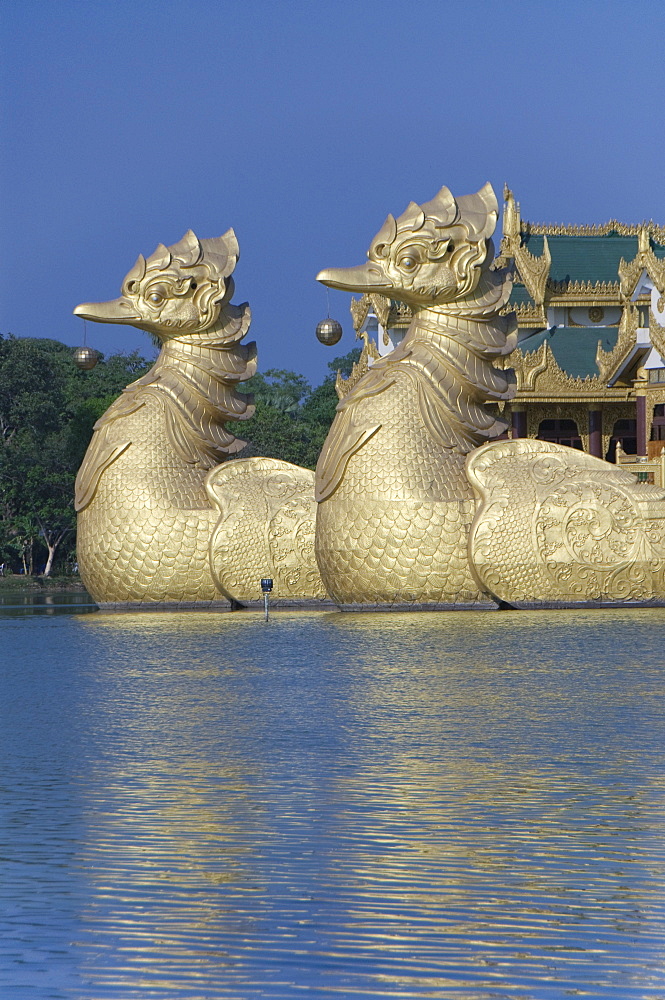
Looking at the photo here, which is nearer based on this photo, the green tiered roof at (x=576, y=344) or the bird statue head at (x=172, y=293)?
the bird statue head at (x=172, y=293)

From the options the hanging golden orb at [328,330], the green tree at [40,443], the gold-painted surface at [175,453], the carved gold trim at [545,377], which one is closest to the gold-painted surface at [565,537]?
the gold-painted surface at [175,453]

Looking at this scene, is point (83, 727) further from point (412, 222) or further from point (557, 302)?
point (557, 302)

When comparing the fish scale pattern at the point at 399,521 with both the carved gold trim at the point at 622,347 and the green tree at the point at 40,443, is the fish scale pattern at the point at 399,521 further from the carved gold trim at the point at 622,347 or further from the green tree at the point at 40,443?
the green tree at the point at 40,443

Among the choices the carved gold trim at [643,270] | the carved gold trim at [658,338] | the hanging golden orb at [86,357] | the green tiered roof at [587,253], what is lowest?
the hanging golden orb at [86,357]

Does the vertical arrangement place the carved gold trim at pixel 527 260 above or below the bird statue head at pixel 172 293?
above

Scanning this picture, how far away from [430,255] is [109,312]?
4.38 m

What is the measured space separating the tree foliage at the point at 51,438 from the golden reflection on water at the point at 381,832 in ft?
90.0

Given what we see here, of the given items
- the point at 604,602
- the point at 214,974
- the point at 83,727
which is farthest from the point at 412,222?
the point at 214,974

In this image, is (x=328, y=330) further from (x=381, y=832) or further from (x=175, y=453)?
(x=381, y=832)

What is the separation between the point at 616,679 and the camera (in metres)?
11.4

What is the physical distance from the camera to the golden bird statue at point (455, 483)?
17.4 m

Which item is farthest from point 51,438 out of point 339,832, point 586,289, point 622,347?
point 339,832

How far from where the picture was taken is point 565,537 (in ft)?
57.0

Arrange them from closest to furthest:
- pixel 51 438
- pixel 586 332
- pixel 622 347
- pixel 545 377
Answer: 1. pixel 622 347
2. pixel 545 377
3. pixel 586 332
4. pixel 51 438
